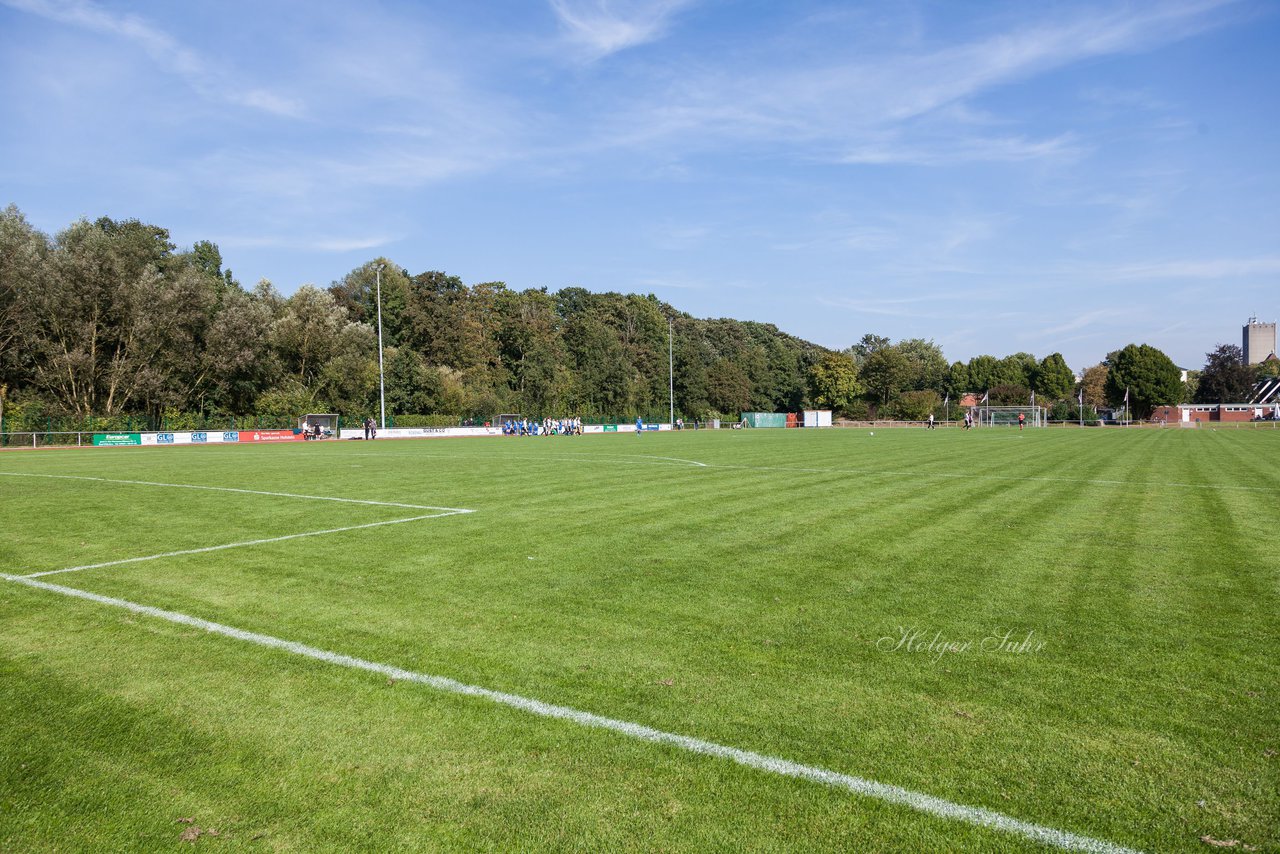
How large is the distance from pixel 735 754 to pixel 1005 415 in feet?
302

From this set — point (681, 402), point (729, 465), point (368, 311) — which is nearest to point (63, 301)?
point (368, 311)

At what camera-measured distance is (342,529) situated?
10.1 m

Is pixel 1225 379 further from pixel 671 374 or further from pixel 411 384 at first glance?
pixel 411 384

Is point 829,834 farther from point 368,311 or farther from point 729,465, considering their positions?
point 368,311

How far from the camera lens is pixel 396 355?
211 ft

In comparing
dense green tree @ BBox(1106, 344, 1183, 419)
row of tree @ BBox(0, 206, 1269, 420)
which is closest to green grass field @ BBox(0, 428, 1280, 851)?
row of tree @ BBox(0, 206, 1269, 420)

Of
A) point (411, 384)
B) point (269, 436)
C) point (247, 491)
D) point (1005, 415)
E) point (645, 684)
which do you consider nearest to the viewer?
point (645, 684)

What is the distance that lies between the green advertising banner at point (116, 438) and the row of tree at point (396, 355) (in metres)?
5.74

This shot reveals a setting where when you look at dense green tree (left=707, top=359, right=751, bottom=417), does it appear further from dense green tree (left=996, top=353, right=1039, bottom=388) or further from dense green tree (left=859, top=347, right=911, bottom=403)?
dense green tree (left=996, top=353, right=1039, bottom=388)

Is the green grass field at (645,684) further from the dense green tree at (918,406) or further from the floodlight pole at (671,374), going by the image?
the dense green tree at (918,406)

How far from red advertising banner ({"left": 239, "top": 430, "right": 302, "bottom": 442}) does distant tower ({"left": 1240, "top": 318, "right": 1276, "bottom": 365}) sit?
665 ft

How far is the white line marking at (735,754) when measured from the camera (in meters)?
2.87

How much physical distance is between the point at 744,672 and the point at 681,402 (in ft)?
300

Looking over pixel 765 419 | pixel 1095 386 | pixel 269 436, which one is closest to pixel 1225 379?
pixel 1095 386
